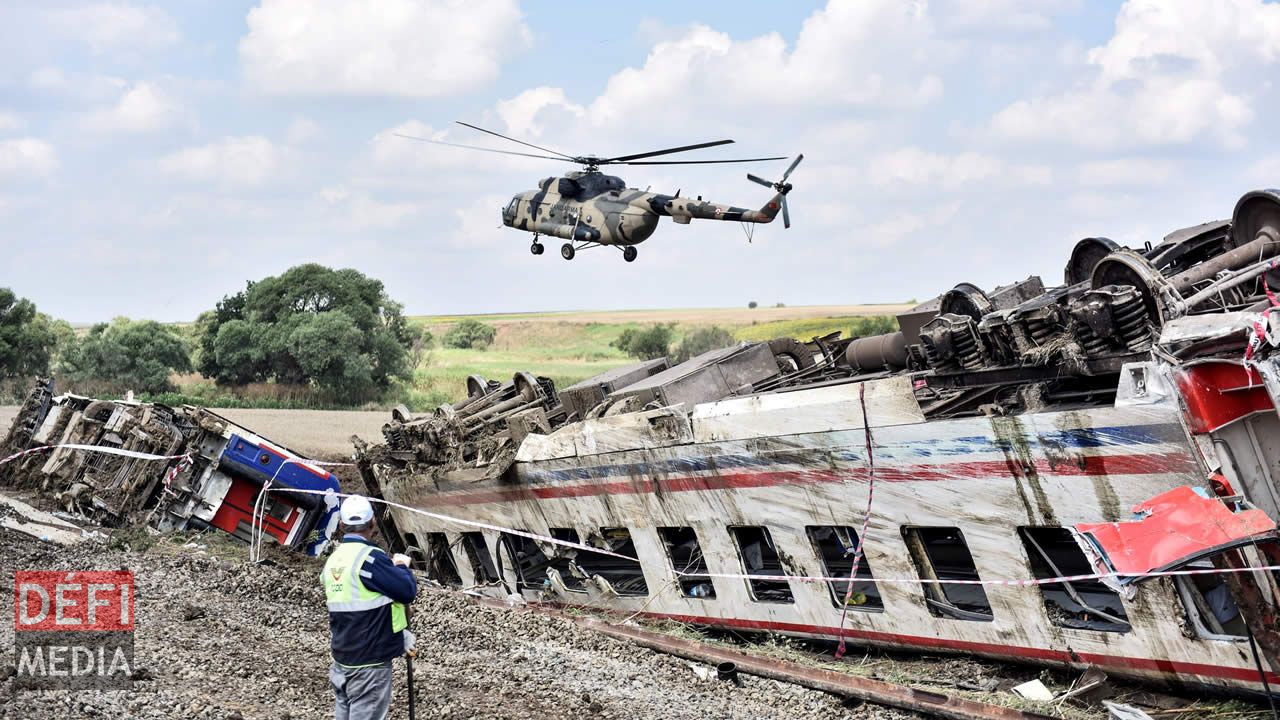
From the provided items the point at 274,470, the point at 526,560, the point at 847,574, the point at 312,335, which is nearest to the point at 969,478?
the point at 847,574

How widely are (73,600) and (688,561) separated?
290 inches

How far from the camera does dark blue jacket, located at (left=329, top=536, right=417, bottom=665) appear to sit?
25.2 ft

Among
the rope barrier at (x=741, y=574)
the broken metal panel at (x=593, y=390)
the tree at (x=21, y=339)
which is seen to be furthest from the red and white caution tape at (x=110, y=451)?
the tree at (x=21, y=339)

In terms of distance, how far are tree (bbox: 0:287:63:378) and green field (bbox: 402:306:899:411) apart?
50.2 feet

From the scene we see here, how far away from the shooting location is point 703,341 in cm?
5947

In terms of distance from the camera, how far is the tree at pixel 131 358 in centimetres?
4794

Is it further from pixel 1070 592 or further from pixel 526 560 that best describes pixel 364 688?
pixel 526 560

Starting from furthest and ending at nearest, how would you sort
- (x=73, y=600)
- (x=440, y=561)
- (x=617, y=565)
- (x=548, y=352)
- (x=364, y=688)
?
(x=548, y=352) → (x=440, y=561) → (x=617, y=565) → (x=73, y=600) → (x=364, y=688)

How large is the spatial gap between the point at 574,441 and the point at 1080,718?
7176 mm

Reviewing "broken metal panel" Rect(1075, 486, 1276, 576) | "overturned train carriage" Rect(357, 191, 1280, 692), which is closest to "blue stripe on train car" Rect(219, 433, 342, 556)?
"overturned train carriage" Rect(357, 191, 1280, 692)

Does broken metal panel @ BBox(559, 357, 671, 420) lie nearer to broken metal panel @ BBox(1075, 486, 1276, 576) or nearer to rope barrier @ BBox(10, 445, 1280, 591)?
rope barrier @ BBox(10, 445, 1280, 591)

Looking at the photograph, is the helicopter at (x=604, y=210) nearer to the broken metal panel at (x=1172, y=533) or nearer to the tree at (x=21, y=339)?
the broken metal panel at (x=1172, y=533)

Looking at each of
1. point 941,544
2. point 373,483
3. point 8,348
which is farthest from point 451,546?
point 8,348

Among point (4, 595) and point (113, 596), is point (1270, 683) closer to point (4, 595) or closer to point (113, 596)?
point (113, 596)
